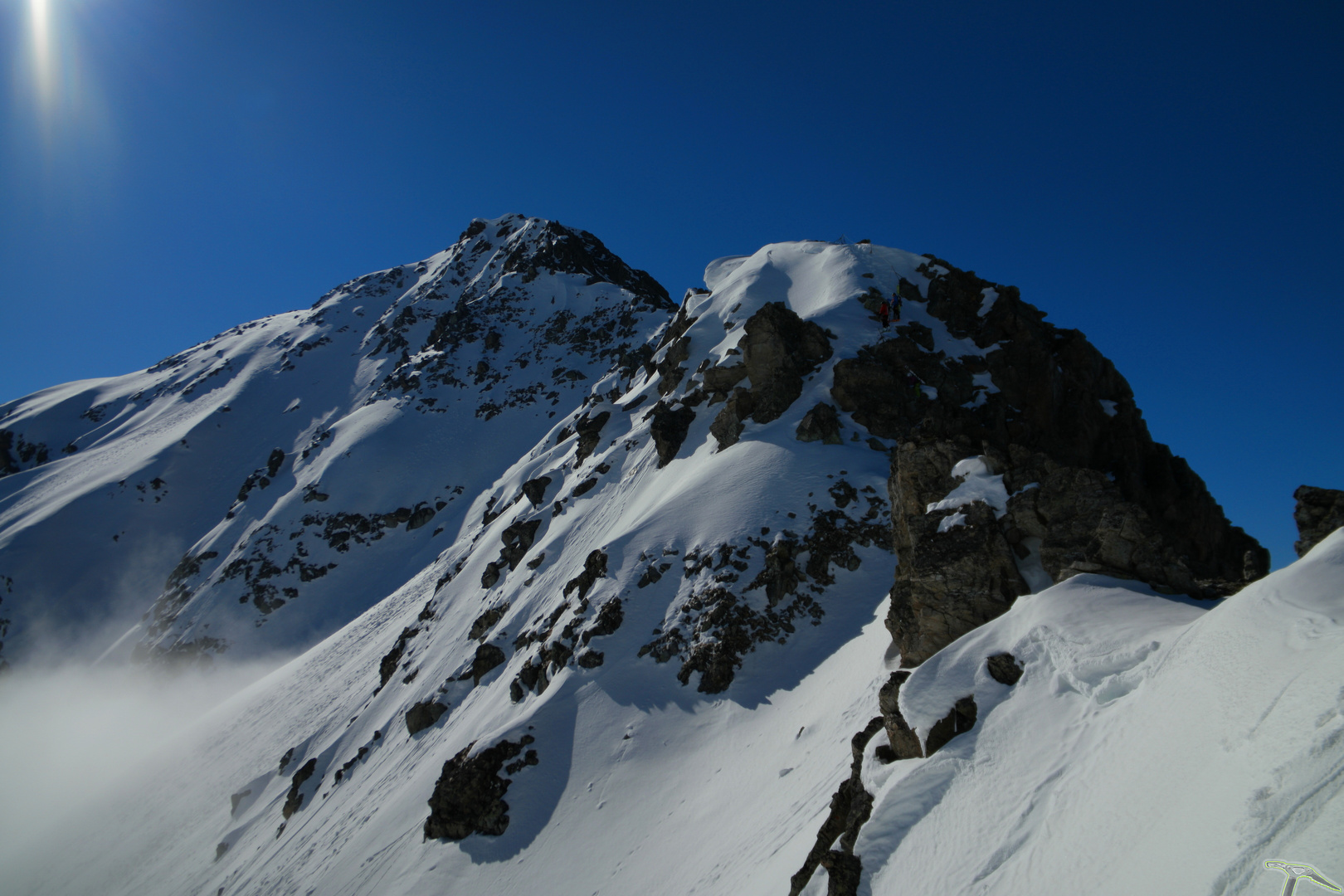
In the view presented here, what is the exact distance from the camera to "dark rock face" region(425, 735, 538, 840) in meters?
17.4

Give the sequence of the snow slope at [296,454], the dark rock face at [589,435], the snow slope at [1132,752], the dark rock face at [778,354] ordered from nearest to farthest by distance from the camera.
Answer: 1. the snow slope at [1132,752]
2. the dark rock face at [778,354]
3. the dark rock face at [589,435]
4. the snow slope at [296,454]

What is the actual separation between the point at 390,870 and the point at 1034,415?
1123 inches

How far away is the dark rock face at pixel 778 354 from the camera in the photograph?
2744 centimetres

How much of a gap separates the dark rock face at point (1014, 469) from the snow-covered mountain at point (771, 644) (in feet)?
0.34

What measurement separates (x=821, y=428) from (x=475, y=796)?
17.9 meters

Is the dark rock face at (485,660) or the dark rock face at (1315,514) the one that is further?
the dark rock face at (485,660)

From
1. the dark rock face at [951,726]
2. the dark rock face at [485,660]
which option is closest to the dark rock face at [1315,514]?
the dark rock face at [951,726]

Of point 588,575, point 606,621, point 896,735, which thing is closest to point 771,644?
point 606,621

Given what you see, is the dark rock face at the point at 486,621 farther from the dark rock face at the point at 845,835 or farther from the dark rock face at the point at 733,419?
the dark rock face at the point at 845,835

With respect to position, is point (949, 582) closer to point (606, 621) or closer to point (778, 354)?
point (606, 621)

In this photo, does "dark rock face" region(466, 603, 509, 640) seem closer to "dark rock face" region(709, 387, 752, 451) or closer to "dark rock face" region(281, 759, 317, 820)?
"dark rock face" region(281, 759, 317, 820)

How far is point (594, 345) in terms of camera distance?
2896 inches

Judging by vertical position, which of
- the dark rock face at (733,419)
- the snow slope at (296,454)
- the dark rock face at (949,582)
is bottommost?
the dark rock face at (949,582)

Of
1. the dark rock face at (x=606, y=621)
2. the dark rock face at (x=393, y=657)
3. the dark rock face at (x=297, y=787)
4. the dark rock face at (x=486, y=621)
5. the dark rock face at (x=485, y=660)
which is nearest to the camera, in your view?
the dark rock face at (x=606, y=621)
